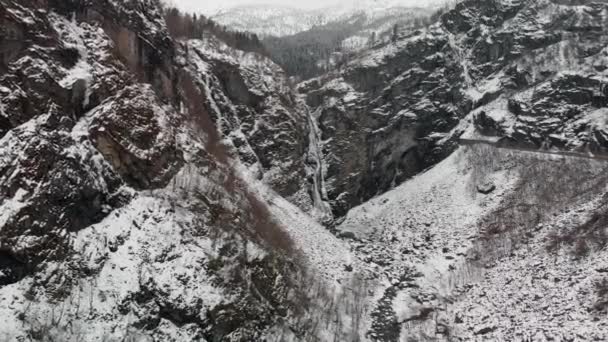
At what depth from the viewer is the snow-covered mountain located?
28797 millimetres

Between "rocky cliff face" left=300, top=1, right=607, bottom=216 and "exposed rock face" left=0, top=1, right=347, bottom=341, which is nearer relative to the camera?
"exposed rock face" left=0, top=1, right=347, bottom=341

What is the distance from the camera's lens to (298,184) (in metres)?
60.4

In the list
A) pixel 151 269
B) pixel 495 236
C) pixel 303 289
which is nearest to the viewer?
pixel 151 269

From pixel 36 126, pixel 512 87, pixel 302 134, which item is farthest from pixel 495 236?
pixel 36 126

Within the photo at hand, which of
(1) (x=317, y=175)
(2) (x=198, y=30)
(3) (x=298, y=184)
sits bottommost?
(1) (x=317, y=175)

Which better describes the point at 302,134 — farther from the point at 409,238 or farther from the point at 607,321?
the point at 607,321

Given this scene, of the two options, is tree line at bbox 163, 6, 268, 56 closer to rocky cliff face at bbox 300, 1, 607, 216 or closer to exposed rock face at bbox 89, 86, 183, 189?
rocky cliff face at bbox 300, 1, 607, 216

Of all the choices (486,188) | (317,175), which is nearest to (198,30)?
(317,175)

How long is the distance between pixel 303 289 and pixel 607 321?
20.4 meters

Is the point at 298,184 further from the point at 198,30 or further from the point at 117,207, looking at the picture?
the point at 117,207

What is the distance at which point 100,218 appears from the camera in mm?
30906

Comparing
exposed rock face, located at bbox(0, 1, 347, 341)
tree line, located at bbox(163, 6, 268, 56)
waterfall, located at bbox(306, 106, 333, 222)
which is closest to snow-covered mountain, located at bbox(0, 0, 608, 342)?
exposed rock face, located at bbox(0, 1, 347, 341)

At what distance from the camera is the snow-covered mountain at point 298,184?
1134 inches

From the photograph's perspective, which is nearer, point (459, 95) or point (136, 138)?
point (136, 138)
